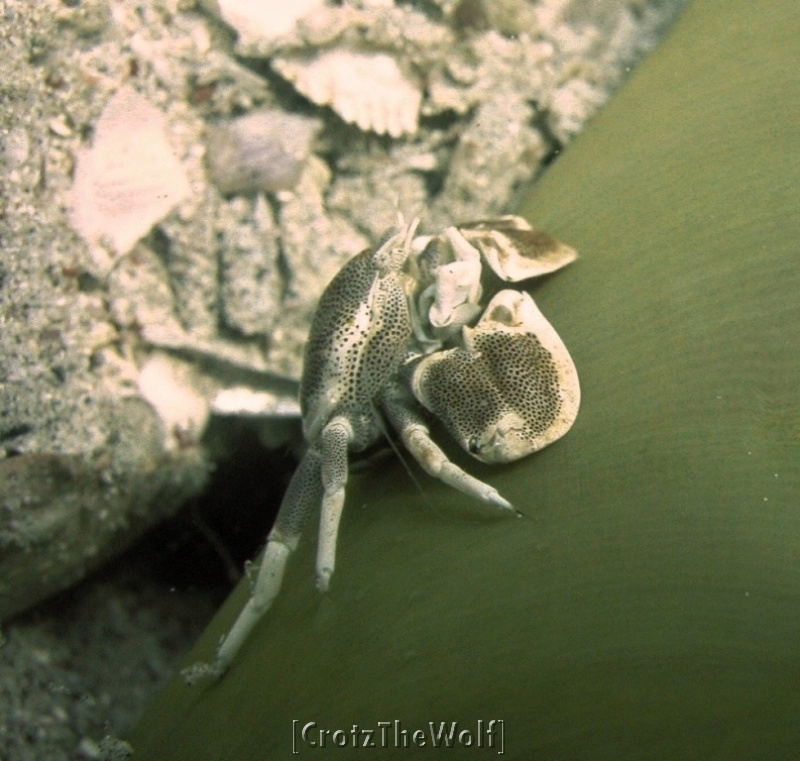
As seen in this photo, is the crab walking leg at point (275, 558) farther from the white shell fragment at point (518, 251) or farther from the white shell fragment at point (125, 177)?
the white shell fragment at point (125, 177)

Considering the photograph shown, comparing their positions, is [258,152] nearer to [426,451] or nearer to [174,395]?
[174,395]

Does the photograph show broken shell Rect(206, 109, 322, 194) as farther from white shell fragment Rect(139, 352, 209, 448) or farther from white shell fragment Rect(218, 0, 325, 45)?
white shell fragment Rect(139, 352, 209, 448)

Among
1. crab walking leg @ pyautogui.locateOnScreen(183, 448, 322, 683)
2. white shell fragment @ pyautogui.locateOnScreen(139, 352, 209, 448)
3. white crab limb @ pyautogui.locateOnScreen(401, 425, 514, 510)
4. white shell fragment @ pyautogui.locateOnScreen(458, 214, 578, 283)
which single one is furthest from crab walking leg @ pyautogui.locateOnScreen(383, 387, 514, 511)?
white shell fragment @ pyautogui.locateOnScreen(139, 352, 209, 448)

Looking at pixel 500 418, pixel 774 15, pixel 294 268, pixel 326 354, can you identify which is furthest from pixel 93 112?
pixel 774 15

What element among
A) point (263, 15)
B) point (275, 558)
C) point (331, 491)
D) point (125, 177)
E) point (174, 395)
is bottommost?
point (174, 395)

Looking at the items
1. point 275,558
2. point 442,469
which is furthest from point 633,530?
point 275,558

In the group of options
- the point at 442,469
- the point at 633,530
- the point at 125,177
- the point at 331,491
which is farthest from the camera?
the point at 125,177
